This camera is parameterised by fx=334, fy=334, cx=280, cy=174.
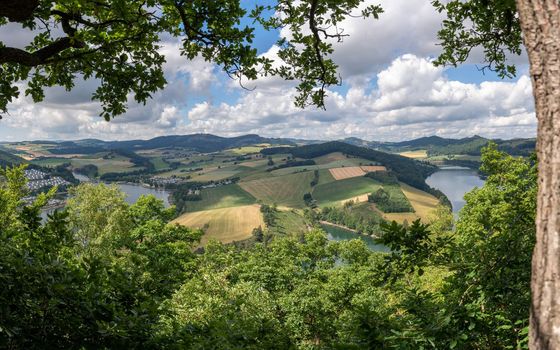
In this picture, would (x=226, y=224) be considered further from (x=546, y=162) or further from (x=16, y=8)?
(x=546, y=162)

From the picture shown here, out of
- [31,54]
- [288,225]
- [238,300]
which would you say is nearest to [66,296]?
[238,300]

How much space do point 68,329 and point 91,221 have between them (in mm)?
38639

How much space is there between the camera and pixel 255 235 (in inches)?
6398

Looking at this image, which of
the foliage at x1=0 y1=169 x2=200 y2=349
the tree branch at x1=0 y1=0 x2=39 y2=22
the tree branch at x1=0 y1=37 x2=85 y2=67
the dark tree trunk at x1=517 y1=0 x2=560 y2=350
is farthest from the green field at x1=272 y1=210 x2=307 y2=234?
the dark tree trunk at x1=517 y1=0 x2=560 y2=350

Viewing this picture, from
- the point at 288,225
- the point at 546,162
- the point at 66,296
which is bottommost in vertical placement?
the point at 288,225

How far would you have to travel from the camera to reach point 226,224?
183375mm

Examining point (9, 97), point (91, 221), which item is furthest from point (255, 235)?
point (9, 97)

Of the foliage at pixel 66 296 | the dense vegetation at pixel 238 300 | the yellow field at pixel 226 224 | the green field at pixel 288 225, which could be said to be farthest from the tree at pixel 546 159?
the green field at pixel 288 225

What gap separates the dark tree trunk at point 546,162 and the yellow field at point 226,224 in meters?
162

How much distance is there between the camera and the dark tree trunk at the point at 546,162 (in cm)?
275

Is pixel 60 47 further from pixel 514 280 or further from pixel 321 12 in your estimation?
pixel 514 280

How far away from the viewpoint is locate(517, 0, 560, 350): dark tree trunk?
2750 millimetres

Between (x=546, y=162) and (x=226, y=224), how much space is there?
608 feet

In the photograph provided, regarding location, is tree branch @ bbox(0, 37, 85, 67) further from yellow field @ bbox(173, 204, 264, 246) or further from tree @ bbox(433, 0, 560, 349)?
yellow field @ bbox(173, 204, 264, 246)
